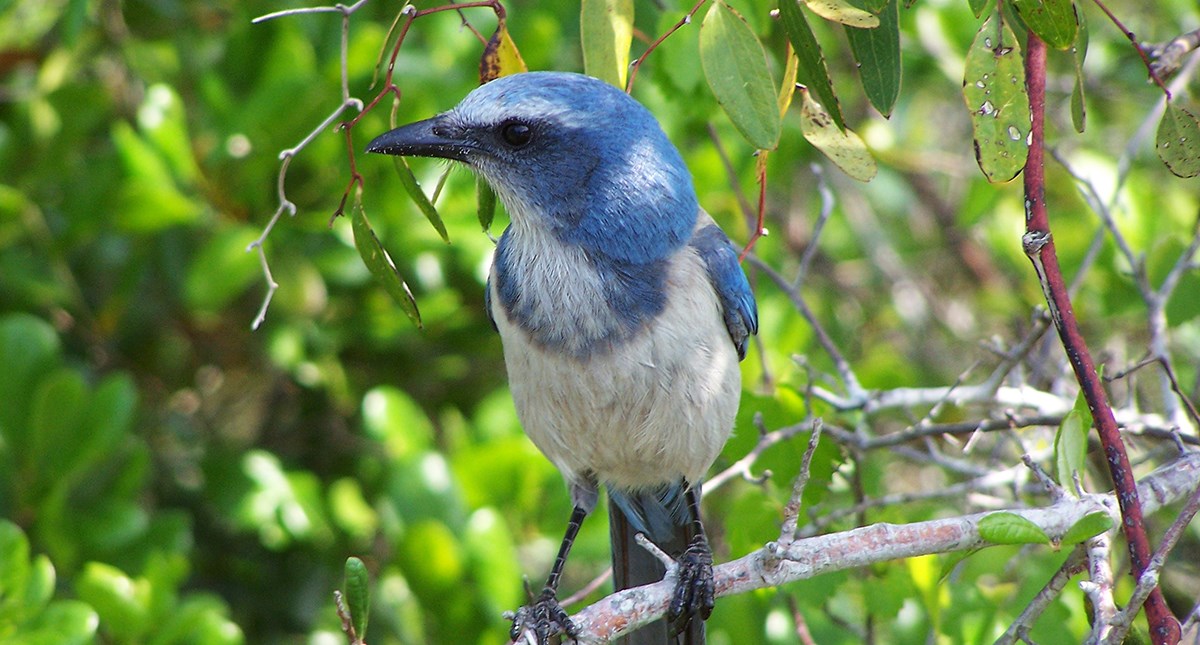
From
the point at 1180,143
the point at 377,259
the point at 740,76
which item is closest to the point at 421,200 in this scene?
the point at 377,259

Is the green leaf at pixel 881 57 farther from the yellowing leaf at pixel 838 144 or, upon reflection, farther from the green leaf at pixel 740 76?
the green leaf at pixel 740 76

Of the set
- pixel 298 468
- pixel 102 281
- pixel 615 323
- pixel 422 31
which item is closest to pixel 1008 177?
pixel 615 323

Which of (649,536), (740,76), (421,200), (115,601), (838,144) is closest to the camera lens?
(740,76)

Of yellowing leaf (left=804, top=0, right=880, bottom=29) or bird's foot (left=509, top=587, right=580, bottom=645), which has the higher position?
yellowing leaf (left=804, top=0, right=880, bottom=29)

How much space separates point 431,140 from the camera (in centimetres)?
293

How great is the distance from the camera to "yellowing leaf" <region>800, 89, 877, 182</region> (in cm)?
250

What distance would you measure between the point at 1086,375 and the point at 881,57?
794 millimetres

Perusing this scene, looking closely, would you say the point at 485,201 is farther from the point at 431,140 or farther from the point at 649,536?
the point at 649,536

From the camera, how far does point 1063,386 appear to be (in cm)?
369

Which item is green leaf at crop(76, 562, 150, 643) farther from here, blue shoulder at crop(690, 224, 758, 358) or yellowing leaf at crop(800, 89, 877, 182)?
yellowing leaf at crop(800, 89, 877, 182)

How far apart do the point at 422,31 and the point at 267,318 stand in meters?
1.21

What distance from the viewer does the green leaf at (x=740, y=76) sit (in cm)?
236

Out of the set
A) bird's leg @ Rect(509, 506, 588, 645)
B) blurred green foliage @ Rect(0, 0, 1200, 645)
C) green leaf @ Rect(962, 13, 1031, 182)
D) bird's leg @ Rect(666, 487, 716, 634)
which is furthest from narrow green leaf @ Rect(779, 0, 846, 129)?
bird's leg @ Rect(509, 506, 588, 645)

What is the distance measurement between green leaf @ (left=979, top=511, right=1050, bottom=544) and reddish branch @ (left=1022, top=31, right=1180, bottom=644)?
0.19 metres
